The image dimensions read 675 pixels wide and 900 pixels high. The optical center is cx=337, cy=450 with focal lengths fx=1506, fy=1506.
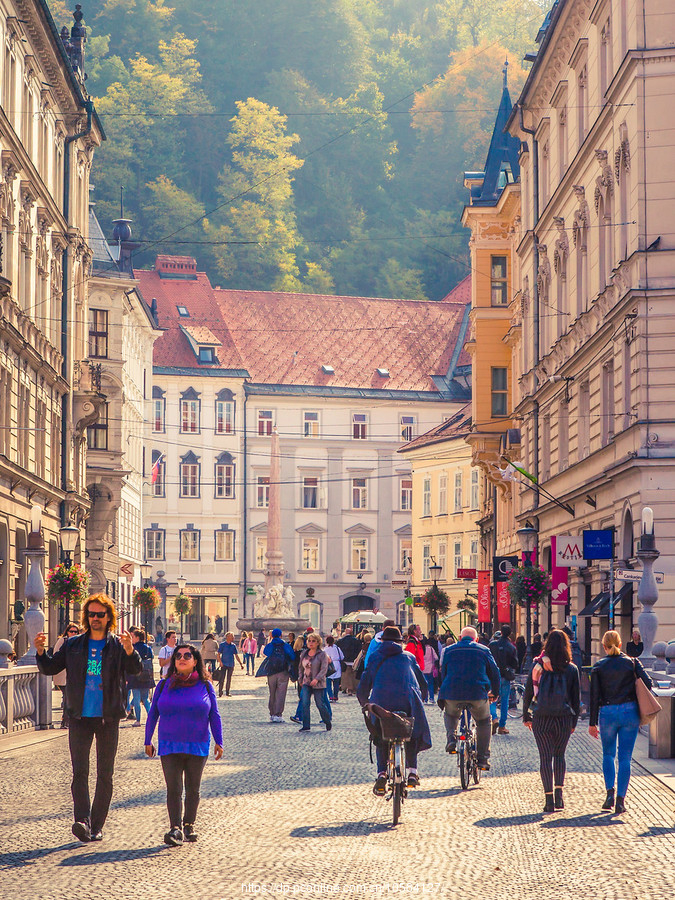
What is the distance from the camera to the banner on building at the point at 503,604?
1740 inches

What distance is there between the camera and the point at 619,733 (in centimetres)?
1306

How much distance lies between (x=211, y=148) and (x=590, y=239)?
6916 centimetres

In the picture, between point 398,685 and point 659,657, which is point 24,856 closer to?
point 398,685

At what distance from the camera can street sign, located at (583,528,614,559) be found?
27844mm

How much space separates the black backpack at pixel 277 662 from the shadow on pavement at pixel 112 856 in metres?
14.5

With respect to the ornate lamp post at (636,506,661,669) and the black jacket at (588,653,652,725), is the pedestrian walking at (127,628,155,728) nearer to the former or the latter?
the ornate lamp post at (636,506,661,669)

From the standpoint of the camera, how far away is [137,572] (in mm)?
69062

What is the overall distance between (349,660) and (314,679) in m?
10.7

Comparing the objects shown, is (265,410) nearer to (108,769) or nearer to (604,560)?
(604,560)

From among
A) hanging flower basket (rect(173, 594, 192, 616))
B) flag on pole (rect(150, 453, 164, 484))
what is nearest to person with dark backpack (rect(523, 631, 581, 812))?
hanging flower basket (rect(173, 594, 192, 616))

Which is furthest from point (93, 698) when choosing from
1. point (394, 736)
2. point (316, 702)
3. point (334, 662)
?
point (334, 662)

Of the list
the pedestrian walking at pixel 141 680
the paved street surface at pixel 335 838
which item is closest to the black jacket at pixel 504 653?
the pedestrian walking at pixel 141 680

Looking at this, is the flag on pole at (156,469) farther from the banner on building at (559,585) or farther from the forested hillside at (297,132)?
the banner on building at (559,585)

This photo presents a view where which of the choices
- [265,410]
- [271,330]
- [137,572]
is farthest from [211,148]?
[137,572]
